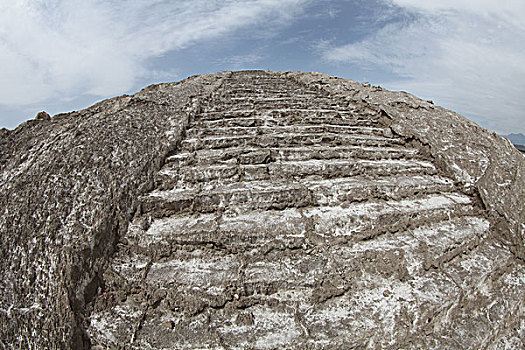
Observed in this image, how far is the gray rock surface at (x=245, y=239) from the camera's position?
1.69m

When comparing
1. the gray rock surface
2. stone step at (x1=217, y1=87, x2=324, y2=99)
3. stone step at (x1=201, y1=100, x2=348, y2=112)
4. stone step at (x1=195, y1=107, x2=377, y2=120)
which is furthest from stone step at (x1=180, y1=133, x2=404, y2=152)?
stone step at (x1=217, y1=87, x2=324, y2=99)

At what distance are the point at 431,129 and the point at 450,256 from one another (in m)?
2.08

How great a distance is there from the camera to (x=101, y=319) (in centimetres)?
171

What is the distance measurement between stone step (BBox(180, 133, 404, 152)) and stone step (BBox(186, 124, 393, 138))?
0.11m

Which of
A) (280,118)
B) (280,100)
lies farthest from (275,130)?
(280,100)

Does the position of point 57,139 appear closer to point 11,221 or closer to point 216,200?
point 11,221

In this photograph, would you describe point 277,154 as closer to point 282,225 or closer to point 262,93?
point 282,225

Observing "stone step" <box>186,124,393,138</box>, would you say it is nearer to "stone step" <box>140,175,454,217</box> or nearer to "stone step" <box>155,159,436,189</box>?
"stone step" <box>155,159,436,189</box>

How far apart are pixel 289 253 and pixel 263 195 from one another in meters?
0.55

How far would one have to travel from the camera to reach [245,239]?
2055 mm

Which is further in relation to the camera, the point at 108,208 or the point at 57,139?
the point at 57,139

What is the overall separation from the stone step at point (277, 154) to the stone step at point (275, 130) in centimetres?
39

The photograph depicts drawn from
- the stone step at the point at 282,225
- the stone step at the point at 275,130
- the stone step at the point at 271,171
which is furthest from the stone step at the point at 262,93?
the stone step at the point at 282,225

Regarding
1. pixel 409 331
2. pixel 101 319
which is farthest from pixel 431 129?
pixel 101 319
